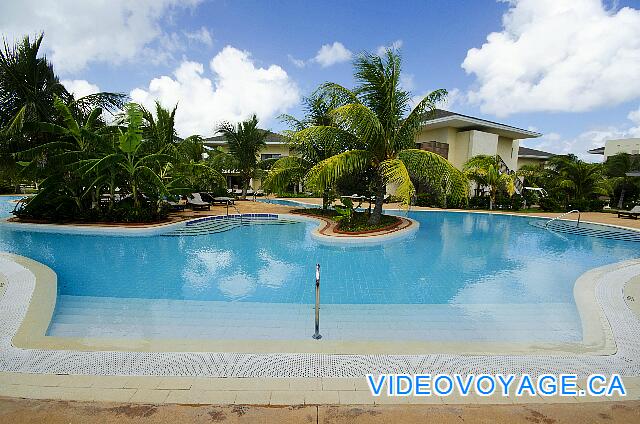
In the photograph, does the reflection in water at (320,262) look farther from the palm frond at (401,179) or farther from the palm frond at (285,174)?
the palm frond at (285,174)

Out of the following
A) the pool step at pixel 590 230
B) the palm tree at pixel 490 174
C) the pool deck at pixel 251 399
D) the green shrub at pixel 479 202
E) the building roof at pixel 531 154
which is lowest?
the pool deck at pixel 251 399

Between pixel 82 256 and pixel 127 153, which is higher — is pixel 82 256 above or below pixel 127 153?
below

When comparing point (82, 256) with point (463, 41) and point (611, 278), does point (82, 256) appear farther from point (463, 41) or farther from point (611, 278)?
point (463, 41)

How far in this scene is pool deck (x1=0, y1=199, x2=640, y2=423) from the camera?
2676 millimetres

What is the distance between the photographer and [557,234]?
46.3 feet

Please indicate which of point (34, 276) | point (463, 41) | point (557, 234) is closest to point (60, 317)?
point (34, 276)

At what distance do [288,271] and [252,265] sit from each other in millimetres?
1165

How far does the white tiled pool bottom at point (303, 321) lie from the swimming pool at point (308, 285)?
0.03 meters

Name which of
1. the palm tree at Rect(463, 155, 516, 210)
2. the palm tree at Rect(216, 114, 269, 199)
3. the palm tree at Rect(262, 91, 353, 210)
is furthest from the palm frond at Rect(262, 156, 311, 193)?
the palm tree at Rect(463, 155, 516, 210)

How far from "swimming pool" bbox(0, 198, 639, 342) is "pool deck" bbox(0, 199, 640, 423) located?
4.94 feet

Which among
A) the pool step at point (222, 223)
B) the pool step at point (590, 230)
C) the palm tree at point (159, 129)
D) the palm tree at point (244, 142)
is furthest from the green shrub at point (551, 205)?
the palm tree at point (159, 129)

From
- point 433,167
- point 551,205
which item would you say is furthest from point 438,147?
point 433,167

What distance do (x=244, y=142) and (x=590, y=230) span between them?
21.6 m

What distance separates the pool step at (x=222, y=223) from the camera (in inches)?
516
